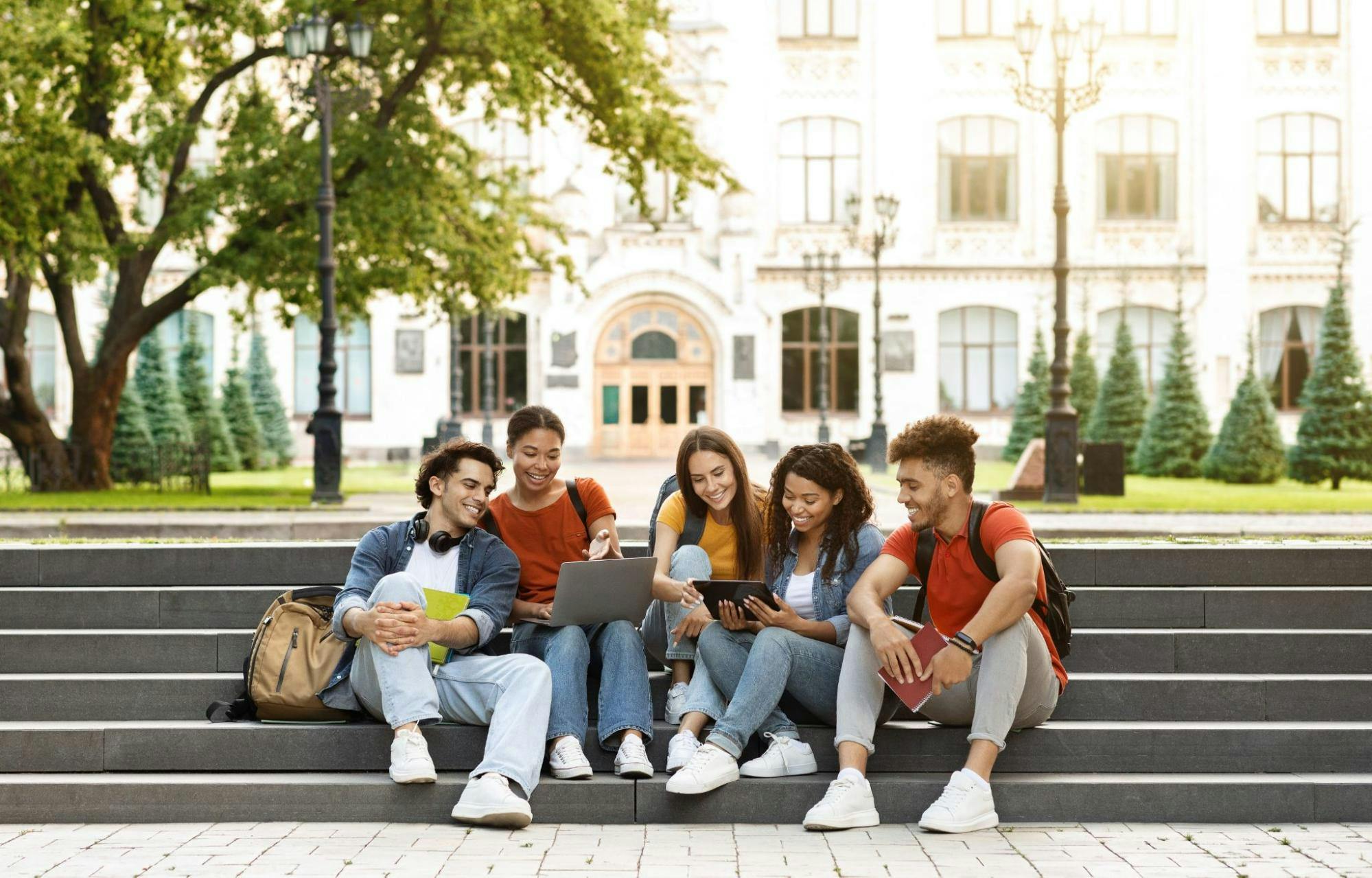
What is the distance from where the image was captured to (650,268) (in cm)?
3916

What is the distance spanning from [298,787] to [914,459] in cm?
268

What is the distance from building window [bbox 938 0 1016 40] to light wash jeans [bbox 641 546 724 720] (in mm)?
35470

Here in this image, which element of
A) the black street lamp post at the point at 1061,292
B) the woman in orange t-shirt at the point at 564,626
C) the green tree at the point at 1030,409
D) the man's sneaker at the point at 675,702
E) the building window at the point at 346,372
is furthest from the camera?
the building window at the point at 346,372

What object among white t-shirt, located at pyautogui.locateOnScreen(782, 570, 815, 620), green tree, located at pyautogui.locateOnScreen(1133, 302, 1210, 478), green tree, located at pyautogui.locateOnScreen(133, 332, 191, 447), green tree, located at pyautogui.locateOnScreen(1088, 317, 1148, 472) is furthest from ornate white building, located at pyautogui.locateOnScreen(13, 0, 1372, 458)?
white t-shirt, located at pyautogui.locateOnScreen(782, 570, 815, 620)

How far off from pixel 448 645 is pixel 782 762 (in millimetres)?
1375

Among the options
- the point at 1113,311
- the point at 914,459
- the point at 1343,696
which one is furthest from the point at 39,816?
the point at 1113,311

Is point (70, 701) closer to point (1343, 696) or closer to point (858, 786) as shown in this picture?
point (858, 786)

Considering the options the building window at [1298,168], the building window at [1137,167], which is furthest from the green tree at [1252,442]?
the building window at [1298,168]

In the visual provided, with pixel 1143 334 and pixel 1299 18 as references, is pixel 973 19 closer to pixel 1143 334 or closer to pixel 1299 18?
pixel 1299 18

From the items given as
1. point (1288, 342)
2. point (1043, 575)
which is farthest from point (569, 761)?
point (1288, 342)

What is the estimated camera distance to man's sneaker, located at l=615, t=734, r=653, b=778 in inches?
231

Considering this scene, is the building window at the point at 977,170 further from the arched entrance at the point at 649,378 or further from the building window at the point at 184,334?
the building window at the point at 184,334

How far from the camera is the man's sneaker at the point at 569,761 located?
230 inches

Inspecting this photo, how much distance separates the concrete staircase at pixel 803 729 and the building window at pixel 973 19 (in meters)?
34.1
